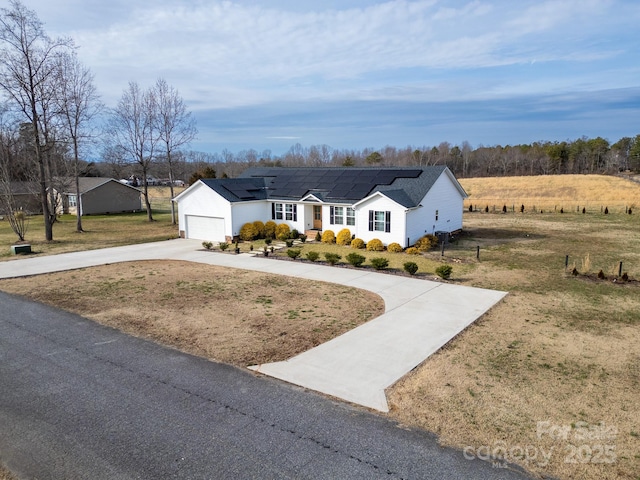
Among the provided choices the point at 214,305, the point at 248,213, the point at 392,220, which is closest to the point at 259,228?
the point at 248,213

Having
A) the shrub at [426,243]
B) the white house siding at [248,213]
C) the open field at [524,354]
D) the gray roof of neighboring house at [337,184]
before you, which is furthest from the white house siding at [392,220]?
the white house siding at [248,213]

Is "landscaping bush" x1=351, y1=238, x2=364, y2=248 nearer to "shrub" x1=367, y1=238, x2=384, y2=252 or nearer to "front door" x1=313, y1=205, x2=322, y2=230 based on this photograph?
"shrub" x1=367, y1=238, x2=384, y2=252

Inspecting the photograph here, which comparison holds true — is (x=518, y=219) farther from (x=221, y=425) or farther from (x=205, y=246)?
(x=221, y=425)

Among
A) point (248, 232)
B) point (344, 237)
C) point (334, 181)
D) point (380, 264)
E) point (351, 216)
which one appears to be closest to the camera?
point (380, 264)

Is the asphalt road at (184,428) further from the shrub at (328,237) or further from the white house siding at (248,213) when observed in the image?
the white house siding at (248,213)

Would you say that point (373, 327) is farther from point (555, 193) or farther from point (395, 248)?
point (555, 193)
